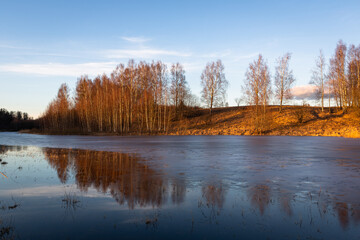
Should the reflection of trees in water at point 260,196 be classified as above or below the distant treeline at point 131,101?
below

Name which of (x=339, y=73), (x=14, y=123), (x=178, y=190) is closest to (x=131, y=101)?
(x=339, y=73)

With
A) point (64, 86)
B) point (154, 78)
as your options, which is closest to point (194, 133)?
point (154, 78)

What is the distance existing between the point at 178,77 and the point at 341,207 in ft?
169

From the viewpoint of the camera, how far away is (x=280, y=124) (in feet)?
149

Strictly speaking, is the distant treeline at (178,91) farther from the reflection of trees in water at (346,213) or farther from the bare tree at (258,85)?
the reflection of trees in water at (346,213)

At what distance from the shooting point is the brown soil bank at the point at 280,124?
38531 mm

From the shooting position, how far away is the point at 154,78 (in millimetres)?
49031

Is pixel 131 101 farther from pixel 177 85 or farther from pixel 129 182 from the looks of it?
pixel 129 182

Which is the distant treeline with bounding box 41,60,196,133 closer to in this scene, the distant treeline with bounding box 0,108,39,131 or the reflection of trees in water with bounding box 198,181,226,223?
the reflection of trees in water with bounding box 198,181,226,223

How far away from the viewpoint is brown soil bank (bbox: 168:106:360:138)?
38531 millimetres

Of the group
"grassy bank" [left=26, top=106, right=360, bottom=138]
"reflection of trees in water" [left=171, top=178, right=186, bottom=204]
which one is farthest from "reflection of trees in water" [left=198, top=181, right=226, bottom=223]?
"grassy bank" [left=26, top=106, right=360, bottom=138]

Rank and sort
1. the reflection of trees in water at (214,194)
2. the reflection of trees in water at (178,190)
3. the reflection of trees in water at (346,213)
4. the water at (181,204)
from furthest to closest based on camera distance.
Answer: the reflection of trees in water at (178,190) < the reflection of trees in water at (214,194) < the reflection of trees in water at (346,213) < the water at (181,204)

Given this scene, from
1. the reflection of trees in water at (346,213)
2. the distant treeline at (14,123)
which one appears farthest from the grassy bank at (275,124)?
the distant treeline at (14,123)

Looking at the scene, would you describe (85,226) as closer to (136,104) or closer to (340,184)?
(340,184)
